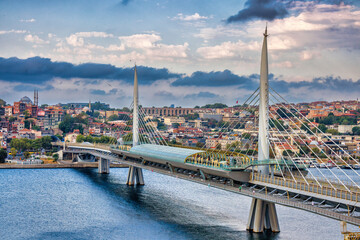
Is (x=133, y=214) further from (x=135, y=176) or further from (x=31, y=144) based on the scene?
(x=31, y=144)

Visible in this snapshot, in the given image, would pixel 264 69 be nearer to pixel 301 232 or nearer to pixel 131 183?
pixel 301 232

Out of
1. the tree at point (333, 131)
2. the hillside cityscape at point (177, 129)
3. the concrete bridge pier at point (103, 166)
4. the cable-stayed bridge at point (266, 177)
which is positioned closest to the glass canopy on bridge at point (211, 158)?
the cable-stayed bridge at point (266, 177)

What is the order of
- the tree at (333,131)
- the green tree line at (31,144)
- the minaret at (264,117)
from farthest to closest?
1. the tree at (333,131)
2. the green tree line at (31,144)
3. the minaret at (264,117)

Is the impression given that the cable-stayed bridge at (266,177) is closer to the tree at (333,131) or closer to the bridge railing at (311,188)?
the bridge railing at (311,188)

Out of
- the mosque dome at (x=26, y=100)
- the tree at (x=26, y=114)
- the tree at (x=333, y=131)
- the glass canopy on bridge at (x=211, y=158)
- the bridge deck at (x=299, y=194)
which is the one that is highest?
the mosque dome at (x=26, y=100)

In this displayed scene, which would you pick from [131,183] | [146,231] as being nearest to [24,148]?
[131,183]

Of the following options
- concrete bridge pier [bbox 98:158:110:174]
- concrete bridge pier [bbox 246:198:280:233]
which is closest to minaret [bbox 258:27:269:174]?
concrete bridge pier [bbox 246:198:280:233]

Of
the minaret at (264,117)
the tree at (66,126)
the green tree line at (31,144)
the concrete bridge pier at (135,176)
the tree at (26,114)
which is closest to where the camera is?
the minaret at (264,117)
